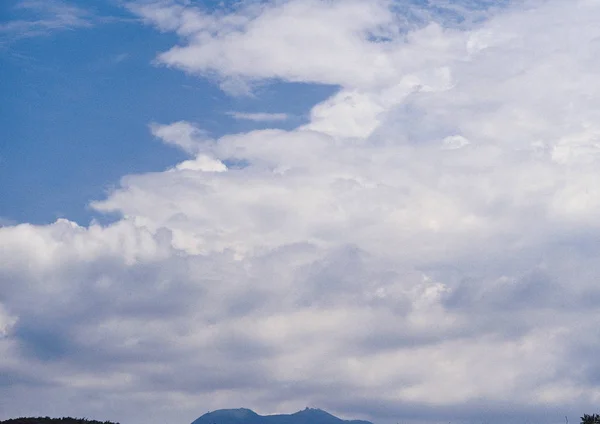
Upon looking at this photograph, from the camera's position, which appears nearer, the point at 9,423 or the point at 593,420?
the point at 9,423

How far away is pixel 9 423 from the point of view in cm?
14825

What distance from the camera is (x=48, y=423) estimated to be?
151 metres

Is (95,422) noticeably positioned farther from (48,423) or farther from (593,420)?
(593,420)

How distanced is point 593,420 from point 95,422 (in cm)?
9604

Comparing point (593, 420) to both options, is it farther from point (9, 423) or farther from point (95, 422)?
point (9, 423)

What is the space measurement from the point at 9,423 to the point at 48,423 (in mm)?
6844

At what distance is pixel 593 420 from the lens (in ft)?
522

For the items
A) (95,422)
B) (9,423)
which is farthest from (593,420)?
(9,423)

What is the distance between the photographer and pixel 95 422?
6304 inches

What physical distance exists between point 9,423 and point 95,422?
17.5 metres

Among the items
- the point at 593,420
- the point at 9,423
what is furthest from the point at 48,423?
the point at 593,420

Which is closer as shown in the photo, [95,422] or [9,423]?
[9,423]

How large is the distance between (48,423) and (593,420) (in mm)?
102780
